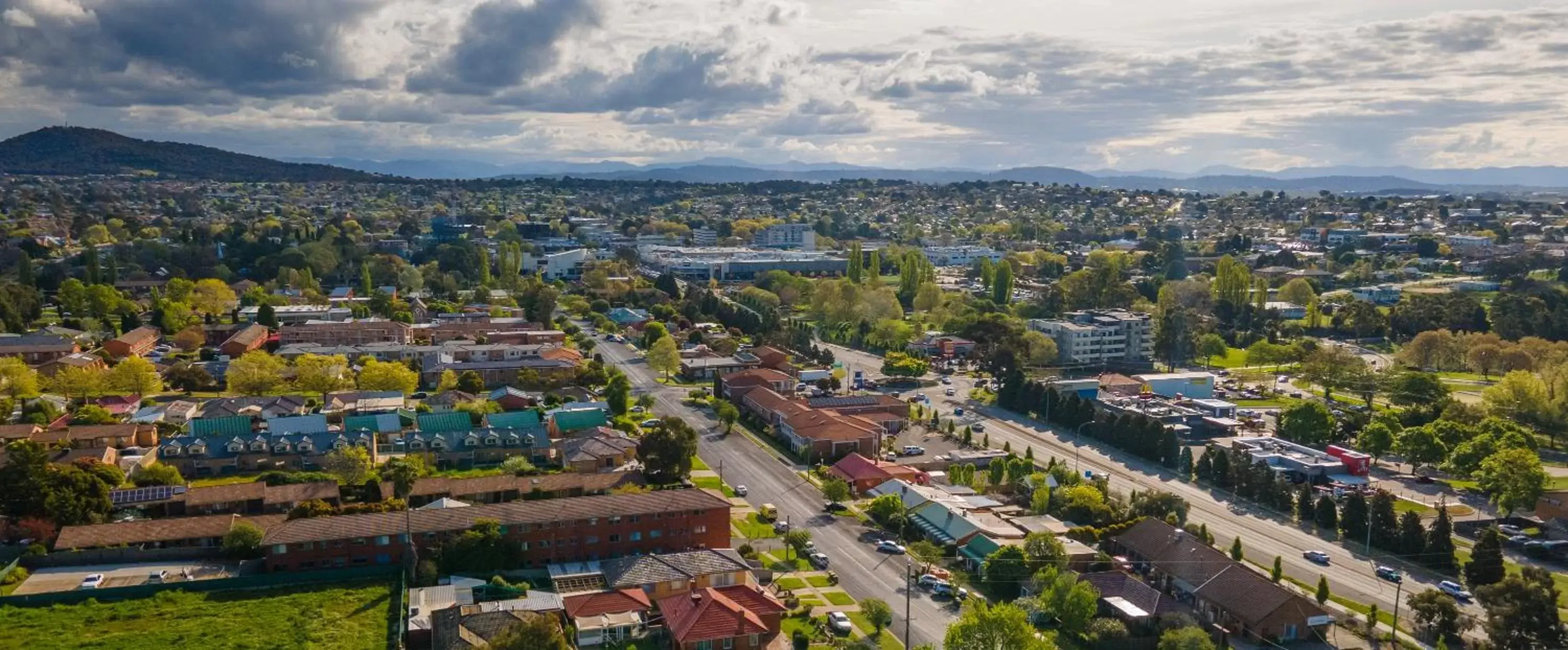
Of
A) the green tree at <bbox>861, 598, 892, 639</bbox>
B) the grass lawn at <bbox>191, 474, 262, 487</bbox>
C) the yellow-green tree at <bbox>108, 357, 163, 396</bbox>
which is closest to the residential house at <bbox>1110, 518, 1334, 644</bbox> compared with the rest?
the green tree at <bbox>861, 598, 892, 639</bbox>

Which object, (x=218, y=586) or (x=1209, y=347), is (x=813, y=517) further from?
(x=1209, y=347)

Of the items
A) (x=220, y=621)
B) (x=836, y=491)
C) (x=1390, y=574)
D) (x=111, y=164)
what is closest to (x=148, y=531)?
(x=220, y=621)

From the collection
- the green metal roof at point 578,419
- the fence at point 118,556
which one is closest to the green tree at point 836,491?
the green metal roof at point 578,419

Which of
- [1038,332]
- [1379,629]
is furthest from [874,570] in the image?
[1038,332]

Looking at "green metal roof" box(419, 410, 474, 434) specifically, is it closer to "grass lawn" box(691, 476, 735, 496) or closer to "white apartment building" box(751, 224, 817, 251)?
"grass lawn" box(691, 476, 735, 496)

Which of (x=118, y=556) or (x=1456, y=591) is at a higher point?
(x=118, y=556)

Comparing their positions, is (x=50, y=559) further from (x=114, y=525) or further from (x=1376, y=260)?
(x=1376, y=260)
